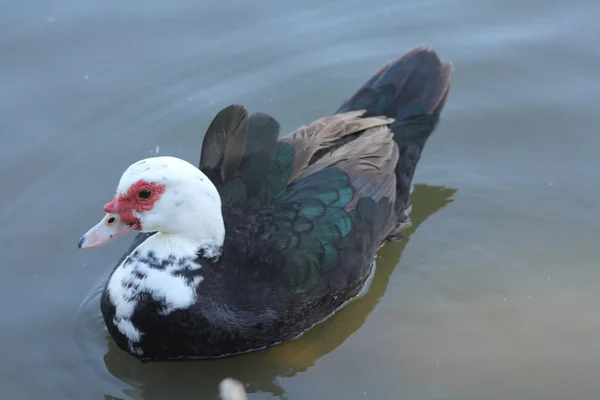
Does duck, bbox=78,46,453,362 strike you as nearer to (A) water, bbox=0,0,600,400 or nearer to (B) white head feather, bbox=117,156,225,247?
(B) white head feather, bbox=117,156,225,247

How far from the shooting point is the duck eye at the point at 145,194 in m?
5.07

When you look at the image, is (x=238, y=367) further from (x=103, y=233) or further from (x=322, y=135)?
(x=322, y=135)

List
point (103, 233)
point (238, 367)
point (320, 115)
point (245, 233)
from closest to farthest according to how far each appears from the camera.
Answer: point (103, 233) → point (245, 233) → point (238, 367) → point (320, 115)

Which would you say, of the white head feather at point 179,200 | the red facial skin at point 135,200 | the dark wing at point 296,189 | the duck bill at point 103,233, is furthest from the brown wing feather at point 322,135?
the duck bill at point 103,233

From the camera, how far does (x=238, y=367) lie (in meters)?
5.62

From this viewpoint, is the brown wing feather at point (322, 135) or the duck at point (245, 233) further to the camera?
the brown wing feather at point (322, 135)

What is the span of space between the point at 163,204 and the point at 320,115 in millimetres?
2655

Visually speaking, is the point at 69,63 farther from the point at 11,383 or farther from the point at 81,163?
the point at 11,383

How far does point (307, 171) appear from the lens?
5.88 m

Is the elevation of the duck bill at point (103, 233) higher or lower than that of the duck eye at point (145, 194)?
lower

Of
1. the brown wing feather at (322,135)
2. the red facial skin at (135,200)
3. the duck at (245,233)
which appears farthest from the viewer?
the brown wing feather at (322,135)

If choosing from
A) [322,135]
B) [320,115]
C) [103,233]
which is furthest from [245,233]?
[320,115]

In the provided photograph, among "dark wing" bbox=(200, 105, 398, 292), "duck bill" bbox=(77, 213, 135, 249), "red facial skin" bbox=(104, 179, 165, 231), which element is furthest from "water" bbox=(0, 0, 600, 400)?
"red facial skin" bbox=(104, 179, 165, 231)

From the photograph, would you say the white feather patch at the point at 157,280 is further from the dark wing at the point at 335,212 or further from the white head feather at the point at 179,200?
the dark wing at the point at 335,212
